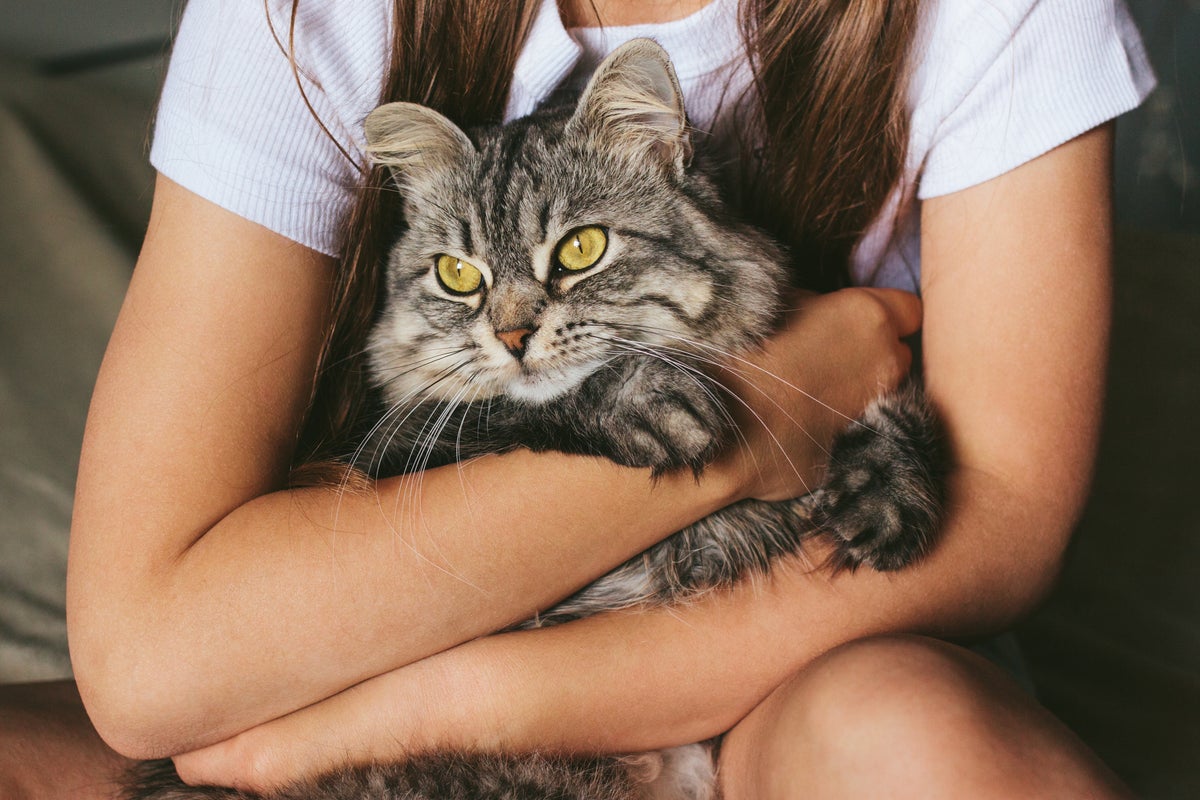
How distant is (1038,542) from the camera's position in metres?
1.06

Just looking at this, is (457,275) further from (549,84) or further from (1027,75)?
(1027,75)

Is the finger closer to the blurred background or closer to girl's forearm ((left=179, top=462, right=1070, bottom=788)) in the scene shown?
girl's forearm ((left=179, top=462, right=1070, bottom=788))

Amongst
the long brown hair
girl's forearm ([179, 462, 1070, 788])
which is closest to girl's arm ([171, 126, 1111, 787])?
girl's forearm ([179, 462, 1070, 788])

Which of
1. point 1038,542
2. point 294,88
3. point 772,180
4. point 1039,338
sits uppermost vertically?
point 294,88

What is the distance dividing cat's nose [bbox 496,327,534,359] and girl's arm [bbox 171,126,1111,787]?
34 centimetres

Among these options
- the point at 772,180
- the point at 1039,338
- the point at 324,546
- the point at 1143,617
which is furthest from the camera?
the point at 1143,617

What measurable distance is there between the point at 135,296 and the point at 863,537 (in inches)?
35.4

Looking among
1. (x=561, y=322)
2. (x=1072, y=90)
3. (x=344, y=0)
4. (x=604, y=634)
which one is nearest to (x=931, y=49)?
(x=1072, y=90)

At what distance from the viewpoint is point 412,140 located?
42.2 inches

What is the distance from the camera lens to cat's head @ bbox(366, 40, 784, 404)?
3.28ft

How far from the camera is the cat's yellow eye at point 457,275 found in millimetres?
1095

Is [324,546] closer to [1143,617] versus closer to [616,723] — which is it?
[616,723]

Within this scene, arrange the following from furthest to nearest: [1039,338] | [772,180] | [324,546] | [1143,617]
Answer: [1143,617], [772,180], [1039,338], [324,546]

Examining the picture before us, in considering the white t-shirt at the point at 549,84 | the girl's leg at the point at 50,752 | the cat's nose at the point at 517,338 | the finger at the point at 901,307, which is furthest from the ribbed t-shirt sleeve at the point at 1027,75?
the girl's leg at the point at 50,752
